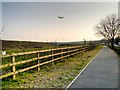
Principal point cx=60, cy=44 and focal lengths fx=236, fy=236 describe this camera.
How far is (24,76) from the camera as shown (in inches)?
420

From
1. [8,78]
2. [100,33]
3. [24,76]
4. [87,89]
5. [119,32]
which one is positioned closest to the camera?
[87,89]

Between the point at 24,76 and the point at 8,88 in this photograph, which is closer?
the point at 8,88

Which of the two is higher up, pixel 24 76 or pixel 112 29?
pixel 112 29

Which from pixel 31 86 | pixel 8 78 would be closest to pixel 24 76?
pixel 8 78

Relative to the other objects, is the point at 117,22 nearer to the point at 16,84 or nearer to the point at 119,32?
the point at 119,32

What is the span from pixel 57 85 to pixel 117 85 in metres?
2.26

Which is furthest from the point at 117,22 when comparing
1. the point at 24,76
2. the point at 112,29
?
the point at 24,76

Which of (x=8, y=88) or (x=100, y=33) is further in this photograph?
(x=100, y=33)

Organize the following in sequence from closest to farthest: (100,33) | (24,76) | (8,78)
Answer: (8,78)
(24,76)
(100,33)

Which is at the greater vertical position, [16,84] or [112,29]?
[112,29]

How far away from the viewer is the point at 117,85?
29.1 ft

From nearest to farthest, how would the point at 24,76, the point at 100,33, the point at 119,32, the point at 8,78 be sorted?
the point at 8,78 < the point at 24,76 < the point at 119,32 < the point at 100,33

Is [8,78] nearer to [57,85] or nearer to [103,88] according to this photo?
[57,85]

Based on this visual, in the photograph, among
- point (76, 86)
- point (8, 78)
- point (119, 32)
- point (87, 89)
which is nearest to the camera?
point (87, 89)
